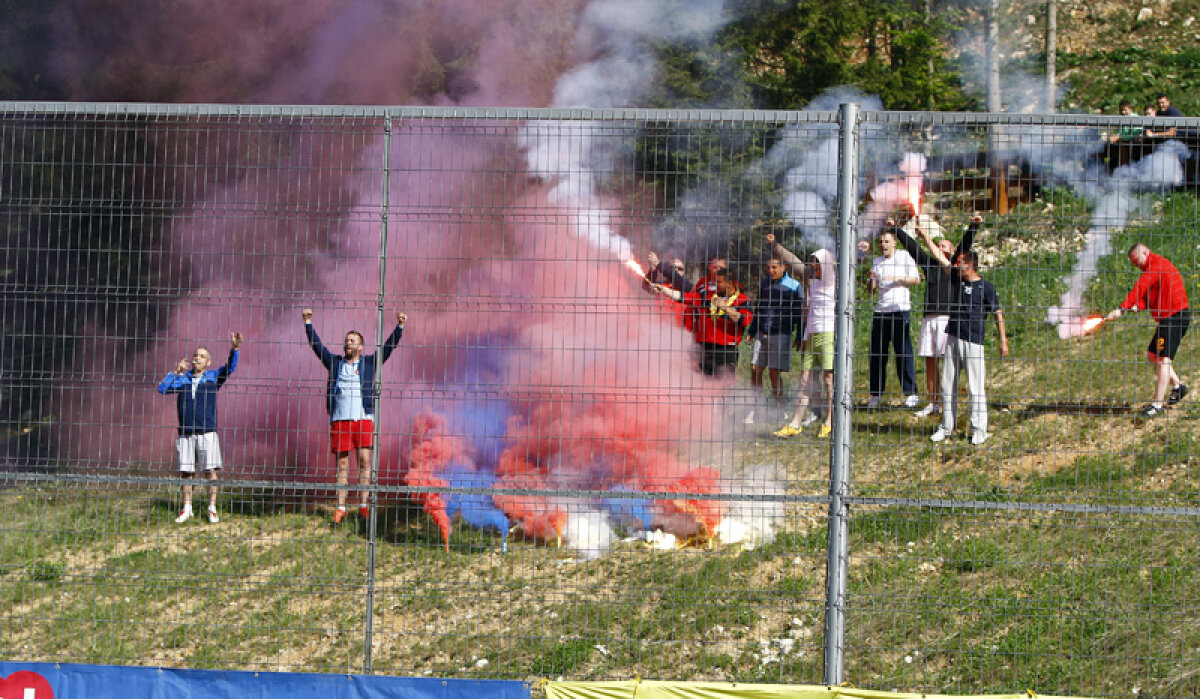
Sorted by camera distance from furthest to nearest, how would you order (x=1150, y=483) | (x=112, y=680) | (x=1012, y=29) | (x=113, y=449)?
(x=1012, y=29) < (x=1150, y=483) < (x=113, y=449) < (x=112, y=680)

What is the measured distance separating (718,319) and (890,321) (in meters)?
1.10

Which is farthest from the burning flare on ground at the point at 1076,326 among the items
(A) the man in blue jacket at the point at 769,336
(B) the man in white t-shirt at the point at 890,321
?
(A) the man in blue jacket at the point at 769,336

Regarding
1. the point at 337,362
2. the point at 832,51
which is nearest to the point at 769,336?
the point at 337,362

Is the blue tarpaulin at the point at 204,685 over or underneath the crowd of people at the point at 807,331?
underneath

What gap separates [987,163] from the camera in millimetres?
6664

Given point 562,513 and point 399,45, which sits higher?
point 399,45

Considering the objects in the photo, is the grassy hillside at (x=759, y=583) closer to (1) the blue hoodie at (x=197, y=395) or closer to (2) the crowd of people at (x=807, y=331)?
(2) the crowd of people at (x=807, y=331)

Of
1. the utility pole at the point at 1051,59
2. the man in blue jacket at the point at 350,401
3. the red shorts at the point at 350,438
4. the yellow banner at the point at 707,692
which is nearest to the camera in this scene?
the yellow banner at the point at 707,692

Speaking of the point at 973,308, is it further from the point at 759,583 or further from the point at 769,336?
the point at 759,583

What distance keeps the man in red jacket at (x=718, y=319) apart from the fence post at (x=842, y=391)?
25.6 inches

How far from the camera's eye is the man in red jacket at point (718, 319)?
6.75 metres

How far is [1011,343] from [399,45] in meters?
11.7

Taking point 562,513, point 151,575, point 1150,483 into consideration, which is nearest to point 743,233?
point 562,513

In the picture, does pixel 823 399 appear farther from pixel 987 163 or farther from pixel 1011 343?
pixel 1011 343
